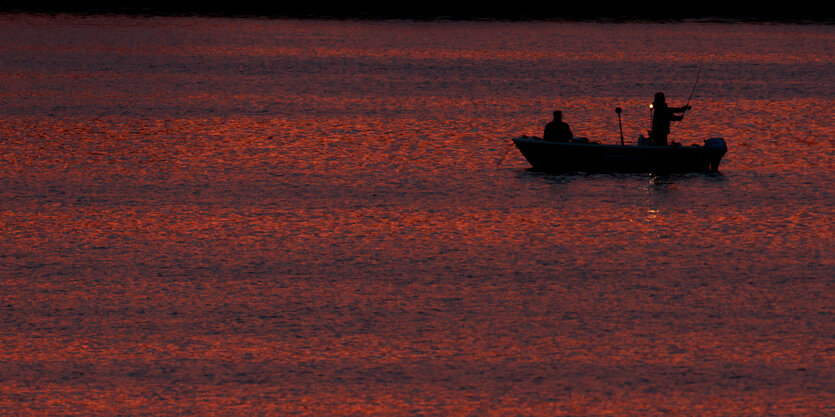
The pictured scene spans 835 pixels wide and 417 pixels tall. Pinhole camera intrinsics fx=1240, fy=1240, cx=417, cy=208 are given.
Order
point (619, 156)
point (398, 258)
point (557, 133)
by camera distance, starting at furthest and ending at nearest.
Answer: point (557, 133)
point (619, 156)
point (398, 258)

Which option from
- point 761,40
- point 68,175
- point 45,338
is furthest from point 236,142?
point 761,40

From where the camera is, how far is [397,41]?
235 ft

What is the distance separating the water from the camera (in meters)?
13.7

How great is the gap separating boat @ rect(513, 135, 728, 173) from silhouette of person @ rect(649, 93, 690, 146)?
409mm

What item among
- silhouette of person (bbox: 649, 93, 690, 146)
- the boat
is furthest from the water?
silhouette of person (bbox: 649, 93, 690, 146)

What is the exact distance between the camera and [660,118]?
28.9 metres

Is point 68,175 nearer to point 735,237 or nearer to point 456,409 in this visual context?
point 735,237

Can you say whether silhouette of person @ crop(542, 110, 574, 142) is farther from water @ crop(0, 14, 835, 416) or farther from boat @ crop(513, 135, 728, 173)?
water @ crop(0, 14, 835, 416)

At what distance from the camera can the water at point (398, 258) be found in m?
13.7

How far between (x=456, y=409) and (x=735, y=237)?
36.3 feet

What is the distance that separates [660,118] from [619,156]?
1505 millimetres

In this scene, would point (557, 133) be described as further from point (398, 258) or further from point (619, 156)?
point (398, 258)

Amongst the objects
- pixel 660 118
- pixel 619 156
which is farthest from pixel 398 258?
pixel 660 118

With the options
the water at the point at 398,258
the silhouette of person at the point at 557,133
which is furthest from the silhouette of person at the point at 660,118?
the silhouette of person at the point at 557,133
